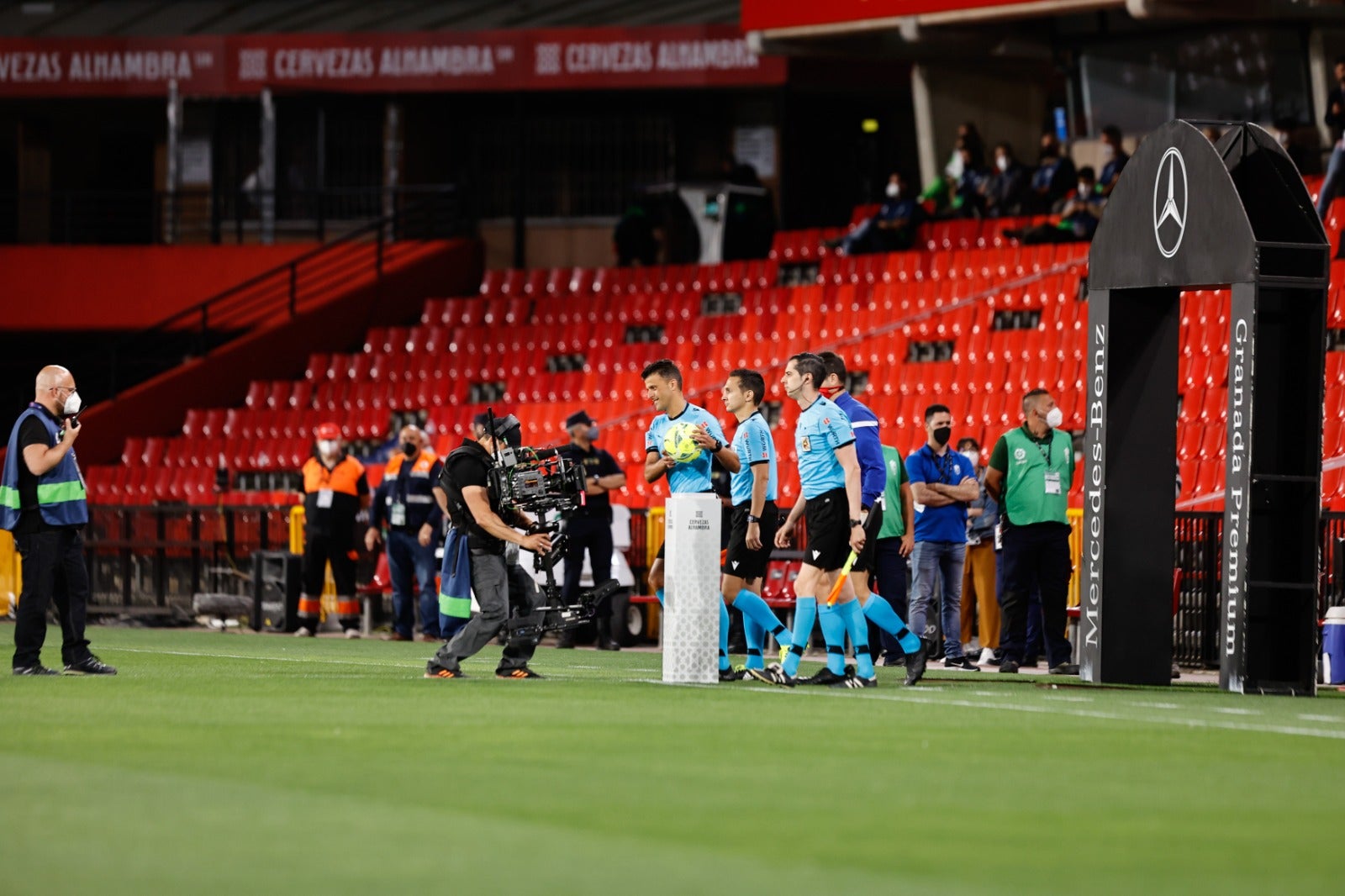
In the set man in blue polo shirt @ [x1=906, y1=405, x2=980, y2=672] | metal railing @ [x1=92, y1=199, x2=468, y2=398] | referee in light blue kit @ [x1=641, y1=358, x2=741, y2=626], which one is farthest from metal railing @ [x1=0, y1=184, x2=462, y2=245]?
referee in light blue kit @ [x1=641, y1=358, x2=741, y2=626]

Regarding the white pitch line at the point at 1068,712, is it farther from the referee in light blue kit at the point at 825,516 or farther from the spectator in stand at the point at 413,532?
the spectator in stand at the point at 413,532

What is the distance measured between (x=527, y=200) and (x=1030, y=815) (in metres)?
29.5

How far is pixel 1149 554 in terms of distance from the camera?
14.1 meters

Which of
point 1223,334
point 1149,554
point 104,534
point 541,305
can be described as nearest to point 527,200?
point 541,305

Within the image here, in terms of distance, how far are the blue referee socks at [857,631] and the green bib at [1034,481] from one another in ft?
9.74

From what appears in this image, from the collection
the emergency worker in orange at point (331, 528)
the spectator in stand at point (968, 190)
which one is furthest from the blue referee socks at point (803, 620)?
the spectator in stand at point (968, 190)

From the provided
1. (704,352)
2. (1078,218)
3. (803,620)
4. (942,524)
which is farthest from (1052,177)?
(803,620)

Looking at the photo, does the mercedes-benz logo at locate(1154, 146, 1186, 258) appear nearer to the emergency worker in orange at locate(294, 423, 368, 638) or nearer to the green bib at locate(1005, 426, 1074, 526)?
the green bib at locate(1005, 426, 1074, 526)

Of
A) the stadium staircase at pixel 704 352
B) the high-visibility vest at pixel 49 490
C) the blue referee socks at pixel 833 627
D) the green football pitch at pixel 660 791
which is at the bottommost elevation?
the green football pitch at pixel 660 791

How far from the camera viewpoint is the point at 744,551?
13.7m

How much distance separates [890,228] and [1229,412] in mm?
16118

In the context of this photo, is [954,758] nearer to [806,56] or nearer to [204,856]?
[204,856]

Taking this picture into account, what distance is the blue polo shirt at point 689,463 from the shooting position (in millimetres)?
13414

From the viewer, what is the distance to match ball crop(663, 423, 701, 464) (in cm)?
1323
